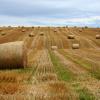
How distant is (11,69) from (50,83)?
6.01m

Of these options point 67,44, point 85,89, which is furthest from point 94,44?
point 85,89

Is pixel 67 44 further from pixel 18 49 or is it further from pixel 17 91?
pixel 17 91

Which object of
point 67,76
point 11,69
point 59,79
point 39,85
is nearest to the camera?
point 39,85

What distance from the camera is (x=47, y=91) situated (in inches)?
442

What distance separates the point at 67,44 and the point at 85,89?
34251 mm

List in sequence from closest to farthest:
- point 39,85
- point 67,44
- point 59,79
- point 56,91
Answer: point 56,91 → point 39,85 → point 59,79 → point 67,44

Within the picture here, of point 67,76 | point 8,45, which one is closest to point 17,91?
point 67,76

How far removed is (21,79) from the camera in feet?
46.1

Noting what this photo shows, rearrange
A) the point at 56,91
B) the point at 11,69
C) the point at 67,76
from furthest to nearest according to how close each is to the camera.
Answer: the point at 11,69 → the point at 67,76 → the point at 56,91

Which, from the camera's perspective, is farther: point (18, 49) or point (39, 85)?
point (18, 49)

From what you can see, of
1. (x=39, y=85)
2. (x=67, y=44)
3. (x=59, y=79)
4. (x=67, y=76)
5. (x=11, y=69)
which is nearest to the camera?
(x=39, y=85)

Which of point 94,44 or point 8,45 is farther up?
point 8,45

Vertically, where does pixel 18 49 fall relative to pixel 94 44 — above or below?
above

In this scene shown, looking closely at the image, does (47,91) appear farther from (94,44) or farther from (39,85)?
(94,44)
